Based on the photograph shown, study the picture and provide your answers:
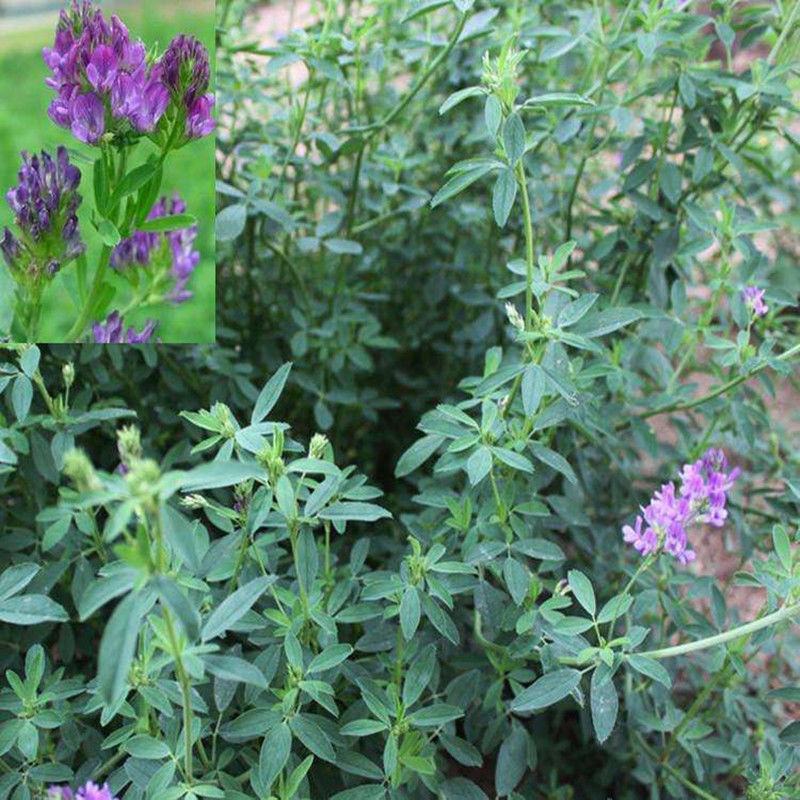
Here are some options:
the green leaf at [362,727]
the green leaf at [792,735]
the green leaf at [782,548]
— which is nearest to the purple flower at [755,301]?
the green leaf at [782,548]

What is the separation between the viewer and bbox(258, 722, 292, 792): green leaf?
1142mm

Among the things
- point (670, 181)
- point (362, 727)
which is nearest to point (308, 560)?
point (362, 727)

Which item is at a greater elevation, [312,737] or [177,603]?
[177,603]

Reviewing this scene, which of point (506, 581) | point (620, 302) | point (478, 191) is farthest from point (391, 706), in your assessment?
point (478, 191)

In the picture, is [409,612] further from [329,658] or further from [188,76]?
[188,76]

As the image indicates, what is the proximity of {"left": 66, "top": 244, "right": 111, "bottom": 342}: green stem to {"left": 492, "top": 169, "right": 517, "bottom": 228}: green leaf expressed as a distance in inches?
22.5

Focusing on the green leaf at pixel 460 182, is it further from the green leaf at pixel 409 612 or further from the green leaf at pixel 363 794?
the green leaf at pixel 363 794

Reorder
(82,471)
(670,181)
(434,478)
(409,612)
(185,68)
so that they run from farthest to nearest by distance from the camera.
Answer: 1. (670,181)
2. (434,478)
3. (185,68)
4. (409,612)
5. (82,471)

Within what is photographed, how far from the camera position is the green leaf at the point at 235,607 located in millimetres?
1057

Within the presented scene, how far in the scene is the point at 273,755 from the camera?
1.15 m

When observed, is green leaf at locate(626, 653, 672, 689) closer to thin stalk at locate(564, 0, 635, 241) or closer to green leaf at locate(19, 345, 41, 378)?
green leaf at locate(19, 345, 41, 378)

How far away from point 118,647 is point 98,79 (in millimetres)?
773

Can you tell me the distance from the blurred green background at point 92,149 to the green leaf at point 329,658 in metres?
0.57

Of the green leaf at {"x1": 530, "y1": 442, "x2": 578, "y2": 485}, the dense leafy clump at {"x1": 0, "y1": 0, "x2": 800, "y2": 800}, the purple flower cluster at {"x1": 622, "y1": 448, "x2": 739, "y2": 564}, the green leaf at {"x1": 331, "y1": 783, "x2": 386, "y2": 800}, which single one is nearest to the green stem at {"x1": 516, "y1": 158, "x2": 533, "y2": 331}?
the dense leafy clump at {"x1": 0, "y1": 0, "x2": 800, "y2": 800}
